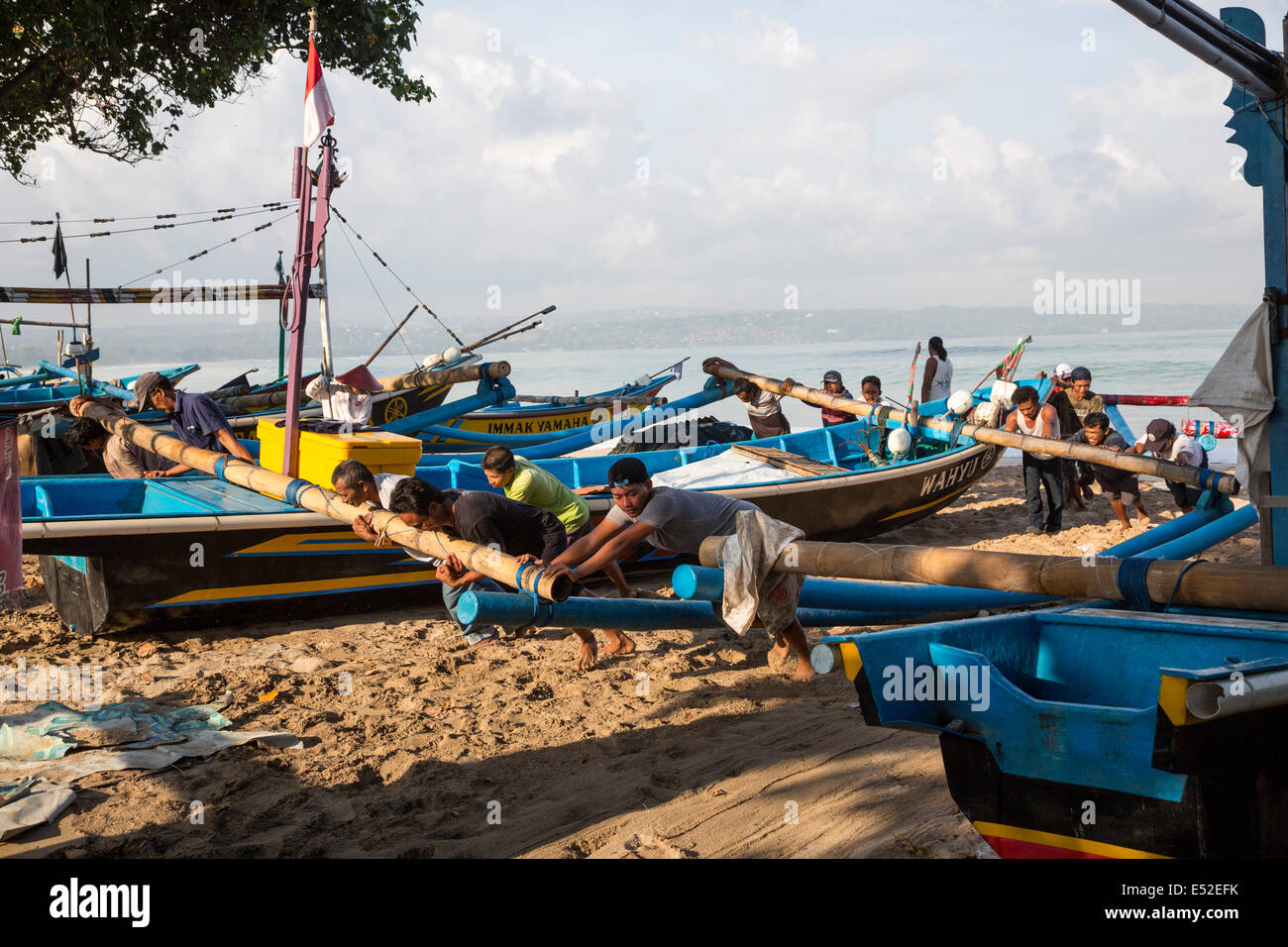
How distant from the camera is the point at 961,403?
10398mm

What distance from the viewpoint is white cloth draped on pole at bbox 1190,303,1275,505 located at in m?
4.41

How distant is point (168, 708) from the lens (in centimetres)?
531

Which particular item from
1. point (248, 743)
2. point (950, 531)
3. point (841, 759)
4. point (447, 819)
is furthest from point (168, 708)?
point (950, 531)

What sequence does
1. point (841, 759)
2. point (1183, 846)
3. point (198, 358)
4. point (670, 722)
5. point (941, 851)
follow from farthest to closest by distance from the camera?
point (198, 358) < point (670, 722) < point (841, 759) < point (941, 851) < point (1183, 846)

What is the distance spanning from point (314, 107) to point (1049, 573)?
454cm

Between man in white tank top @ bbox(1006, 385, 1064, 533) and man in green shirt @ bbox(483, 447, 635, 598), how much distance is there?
5142 millimetres

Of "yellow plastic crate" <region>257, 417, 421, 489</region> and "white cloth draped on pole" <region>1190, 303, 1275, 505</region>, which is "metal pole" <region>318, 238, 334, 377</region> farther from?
"white cloth draped on pole" <region>1190, 303, 1275, 505</region>

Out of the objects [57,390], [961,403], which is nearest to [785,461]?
[961,403]

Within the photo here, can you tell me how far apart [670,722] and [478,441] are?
7.21m

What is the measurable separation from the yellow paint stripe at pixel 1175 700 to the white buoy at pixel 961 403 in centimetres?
809

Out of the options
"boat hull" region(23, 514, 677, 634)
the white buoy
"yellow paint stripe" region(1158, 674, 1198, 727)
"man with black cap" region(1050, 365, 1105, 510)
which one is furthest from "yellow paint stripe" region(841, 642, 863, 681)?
the white buoy

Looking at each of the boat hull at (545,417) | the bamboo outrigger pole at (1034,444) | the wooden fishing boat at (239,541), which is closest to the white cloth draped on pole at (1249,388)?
the bamboo outrigger pole at (1034,444)

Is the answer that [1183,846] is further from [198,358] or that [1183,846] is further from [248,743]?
[198,358]

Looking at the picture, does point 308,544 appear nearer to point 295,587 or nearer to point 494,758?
point 295,587
